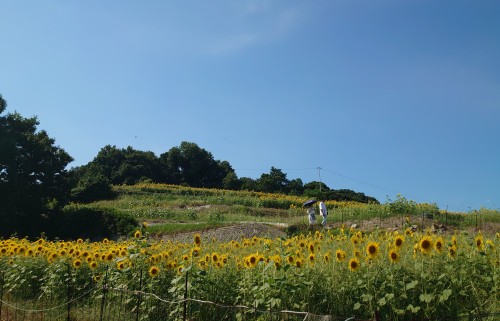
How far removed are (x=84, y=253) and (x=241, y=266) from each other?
293cm

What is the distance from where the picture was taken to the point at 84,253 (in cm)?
780

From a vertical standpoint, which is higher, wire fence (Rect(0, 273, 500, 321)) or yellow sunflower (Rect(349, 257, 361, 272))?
yellow sunflower (Rect(349, 257, 361, 272))

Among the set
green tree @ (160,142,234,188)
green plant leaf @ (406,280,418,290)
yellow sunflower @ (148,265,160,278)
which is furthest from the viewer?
green tree @ (160,142,234,188)

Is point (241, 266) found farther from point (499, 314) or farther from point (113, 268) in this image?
point (499, 314)

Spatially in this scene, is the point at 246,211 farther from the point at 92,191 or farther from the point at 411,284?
the point at 411,284

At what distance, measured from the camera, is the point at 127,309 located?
21.7 feet

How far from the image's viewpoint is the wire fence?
475cm

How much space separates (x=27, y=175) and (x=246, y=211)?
444 inches

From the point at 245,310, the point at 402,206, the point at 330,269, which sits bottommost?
the point at 245,310

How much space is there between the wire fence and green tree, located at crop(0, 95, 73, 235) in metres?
18.1

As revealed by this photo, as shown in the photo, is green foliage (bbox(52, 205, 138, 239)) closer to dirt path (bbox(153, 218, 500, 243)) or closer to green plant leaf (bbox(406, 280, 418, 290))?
dirt path (bbox(153, 218, 500, 243))

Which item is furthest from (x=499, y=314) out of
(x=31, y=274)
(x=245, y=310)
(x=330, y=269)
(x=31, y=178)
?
(x=31, y=178)

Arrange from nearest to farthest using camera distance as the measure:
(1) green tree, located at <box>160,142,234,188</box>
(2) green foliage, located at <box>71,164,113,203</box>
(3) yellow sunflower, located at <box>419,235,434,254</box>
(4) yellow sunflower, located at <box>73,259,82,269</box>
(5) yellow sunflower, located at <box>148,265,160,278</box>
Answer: (3) yellow sunflower, located at <box>419,235,434,254</box>
(5) yellow sunflower, located at <box>148,265,160,278</box>
(4) yellow sunflower, located at <box>73,259,82,269</box>
(2) green foliage, located at <box>71,164,113,203</box>
(1) green tree, located at <box>160,142,234,188</box>

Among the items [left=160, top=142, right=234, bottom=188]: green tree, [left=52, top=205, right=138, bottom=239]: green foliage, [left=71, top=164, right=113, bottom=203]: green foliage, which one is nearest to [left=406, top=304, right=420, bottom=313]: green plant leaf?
[left=52, top=205, right=138, bottom=239]: green foliage
